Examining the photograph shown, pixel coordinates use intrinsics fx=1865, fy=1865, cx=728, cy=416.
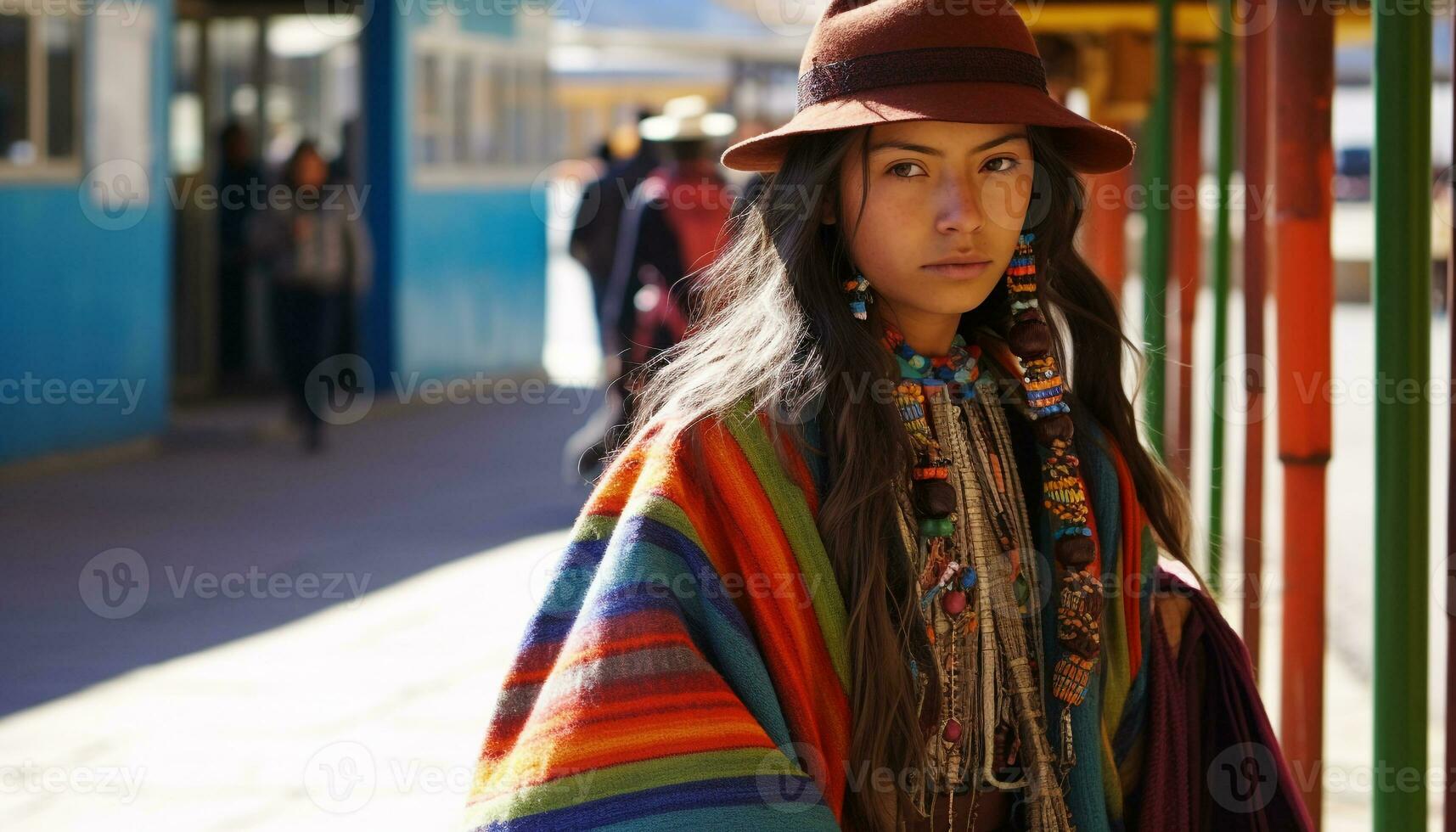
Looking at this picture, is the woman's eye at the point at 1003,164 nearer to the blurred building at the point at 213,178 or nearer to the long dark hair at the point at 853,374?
the long dark hair at the point at 853,374

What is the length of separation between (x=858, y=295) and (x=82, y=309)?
8111mm

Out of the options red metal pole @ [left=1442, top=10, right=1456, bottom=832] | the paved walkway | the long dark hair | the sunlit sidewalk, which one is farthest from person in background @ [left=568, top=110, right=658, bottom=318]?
the long dark hair

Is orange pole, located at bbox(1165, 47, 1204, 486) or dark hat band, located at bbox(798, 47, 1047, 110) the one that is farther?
orange pole, located at bbox(1165, 47, 1204, 486)

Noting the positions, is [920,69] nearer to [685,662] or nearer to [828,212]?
[828,212]

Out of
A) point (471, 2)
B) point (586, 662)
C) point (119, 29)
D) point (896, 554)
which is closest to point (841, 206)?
point (896, 554)

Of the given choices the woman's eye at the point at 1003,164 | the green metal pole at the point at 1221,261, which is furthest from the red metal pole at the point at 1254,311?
the woman's eye at the point at 1003,164

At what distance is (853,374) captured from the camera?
84.7 inches

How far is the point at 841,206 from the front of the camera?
2232 millimetres

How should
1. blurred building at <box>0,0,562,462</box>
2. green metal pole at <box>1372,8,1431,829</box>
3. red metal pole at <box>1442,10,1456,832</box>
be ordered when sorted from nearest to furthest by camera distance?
green metal pole at <box>1372,8,1431,829</box>
red metal pole at <box>1442,10,1456,832</box>
blurred building at <box>0,0,562,462</box>

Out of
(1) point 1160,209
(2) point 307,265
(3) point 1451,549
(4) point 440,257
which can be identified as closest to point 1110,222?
(1) point 1160,209

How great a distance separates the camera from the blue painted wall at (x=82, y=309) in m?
8.94

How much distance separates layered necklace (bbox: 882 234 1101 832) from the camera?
7.16ft

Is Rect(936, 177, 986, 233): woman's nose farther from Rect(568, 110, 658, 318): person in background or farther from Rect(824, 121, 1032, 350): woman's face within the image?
Rect(568, 110, 658, 318): person in background

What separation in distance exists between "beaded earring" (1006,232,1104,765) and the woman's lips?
0.66ft
